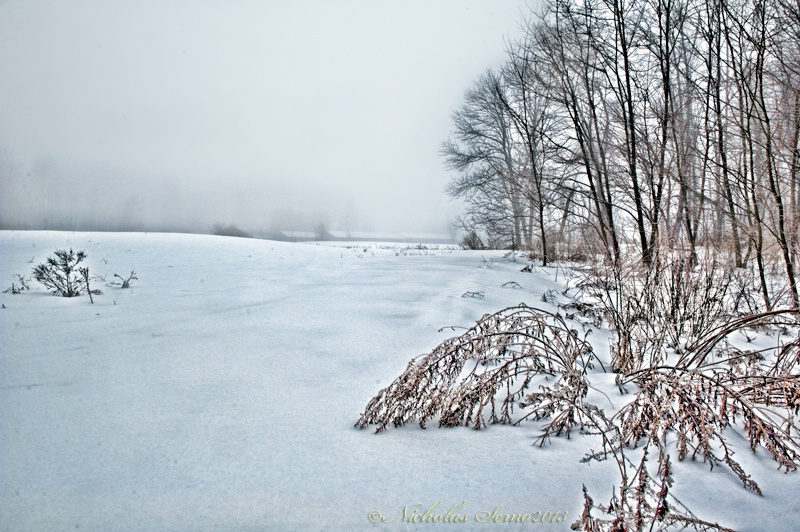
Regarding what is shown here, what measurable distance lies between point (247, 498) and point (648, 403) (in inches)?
56.2

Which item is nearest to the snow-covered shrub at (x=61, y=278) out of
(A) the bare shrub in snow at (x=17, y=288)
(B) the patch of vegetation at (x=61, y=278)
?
(B) the patch of vegetation at (x=61, y=278)

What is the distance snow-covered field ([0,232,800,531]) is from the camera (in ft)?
4.03

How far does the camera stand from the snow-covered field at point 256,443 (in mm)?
1229

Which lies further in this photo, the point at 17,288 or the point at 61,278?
the point at 17,288

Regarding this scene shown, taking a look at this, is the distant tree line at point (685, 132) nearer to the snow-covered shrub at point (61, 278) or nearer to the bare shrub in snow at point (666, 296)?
the bare shrub in snow at point (666, 296)

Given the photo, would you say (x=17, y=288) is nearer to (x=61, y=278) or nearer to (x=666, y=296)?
(x=61, y=278)

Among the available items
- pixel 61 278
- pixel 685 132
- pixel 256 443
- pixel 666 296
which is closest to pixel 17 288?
pixel 61 278

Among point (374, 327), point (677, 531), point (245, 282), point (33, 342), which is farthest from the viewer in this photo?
point (245, 282)

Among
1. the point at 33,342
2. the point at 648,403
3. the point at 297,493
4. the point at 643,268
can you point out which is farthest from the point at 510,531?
the point at 33,342

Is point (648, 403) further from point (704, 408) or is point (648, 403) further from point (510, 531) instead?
point (510, 531)

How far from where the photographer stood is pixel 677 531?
1.11 m

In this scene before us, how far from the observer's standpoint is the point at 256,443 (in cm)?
160

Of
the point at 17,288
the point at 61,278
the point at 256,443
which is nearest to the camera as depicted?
the point at 256,443

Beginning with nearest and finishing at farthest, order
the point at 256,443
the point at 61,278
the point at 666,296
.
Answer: the point at 256,443 → the point at 666,296 → the point at 61,278
